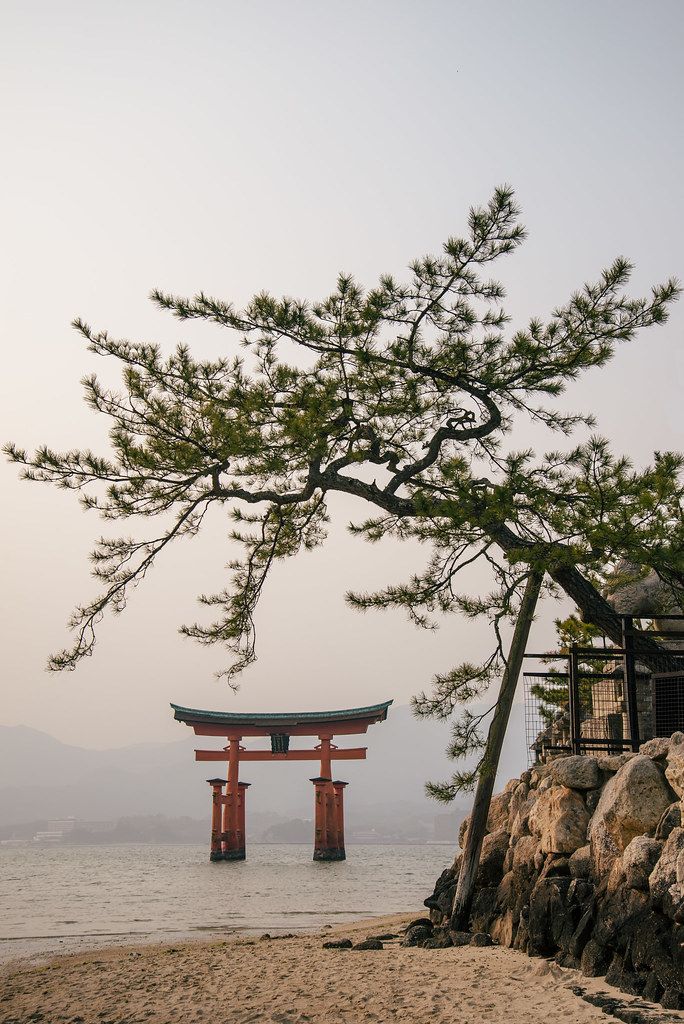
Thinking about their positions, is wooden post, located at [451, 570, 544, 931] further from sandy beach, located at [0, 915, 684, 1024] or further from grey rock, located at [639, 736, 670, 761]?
grey rock, located at [639, 736, 670, 761]

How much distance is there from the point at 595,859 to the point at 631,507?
2955 mm

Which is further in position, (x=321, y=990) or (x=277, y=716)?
(x=277, y=716)

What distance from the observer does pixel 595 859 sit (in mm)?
5969

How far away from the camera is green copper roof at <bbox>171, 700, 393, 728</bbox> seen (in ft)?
106

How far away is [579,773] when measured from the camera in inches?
262

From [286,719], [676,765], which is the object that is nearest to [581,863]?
[676,765]

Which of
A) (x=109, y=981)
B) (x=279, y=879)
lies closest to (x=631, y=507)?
(x=109, y=981)

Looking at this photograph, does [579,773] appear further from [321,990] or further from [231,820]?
[231,820]

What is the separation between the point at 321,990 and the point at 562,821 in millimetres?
2291

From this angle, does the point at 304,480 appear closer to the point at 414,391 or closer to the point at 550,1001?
the point at 414,391

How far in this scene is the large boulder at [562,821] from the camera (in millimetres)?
6430

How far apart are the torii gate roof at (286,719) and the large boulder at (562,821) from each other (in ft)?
83.8

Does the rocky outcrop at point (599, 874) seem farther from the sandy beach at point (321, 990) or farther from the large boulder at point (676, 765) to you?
the sandy beach at point (321, 990)

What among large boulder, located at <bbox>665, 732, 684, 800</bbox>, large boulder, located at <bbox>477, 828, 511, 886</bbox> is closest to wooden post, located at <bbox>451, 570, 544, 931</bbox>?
large boulder, located at <bbox>477, 828, 511, 886</bbox>
